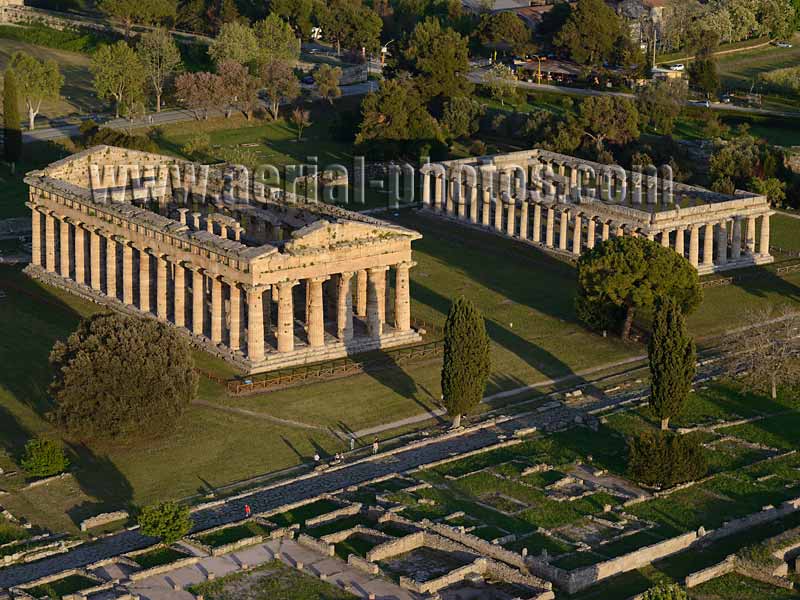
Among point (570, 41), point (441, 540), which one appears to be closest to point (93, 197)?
point (441, 540)

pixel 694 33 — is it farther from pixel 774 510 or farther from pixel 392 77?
pixel 774 510

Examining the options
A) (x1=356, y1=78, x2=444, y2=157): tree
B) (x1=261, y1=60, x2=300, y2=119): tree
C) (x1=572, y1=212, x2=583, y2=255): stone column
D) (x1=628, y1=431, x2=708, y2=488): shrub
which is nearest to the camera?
(x1=628, y1=431, x2=708, y2=488): shrub

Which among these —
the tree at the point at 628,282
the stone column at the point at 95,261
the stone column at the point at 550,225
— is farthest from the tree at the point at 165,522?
the stone column at the point at 550,225

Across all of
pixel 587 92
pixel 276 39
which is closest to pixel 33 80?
pixel 276 39

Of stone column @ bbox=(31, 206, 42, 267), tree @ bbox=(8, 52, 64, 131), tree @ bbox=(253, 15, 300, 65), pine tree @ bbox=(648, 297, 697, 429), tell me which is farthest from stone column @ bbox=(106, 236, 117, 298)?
tree @ bbox=(253, 15, 300, 65)

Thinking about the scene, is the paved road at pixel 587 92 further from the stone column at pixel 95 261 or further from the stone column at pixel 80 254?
the stone column at pixel 95 261

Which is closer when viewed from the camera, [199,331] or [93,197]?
[199,331]

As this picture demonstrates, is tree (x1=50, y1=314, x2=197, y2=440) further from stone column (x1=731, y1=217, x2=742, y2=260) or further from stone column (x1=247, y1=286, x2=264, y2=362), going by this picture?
stone column (x1=731, y1=217, x2=742, y2=260)
